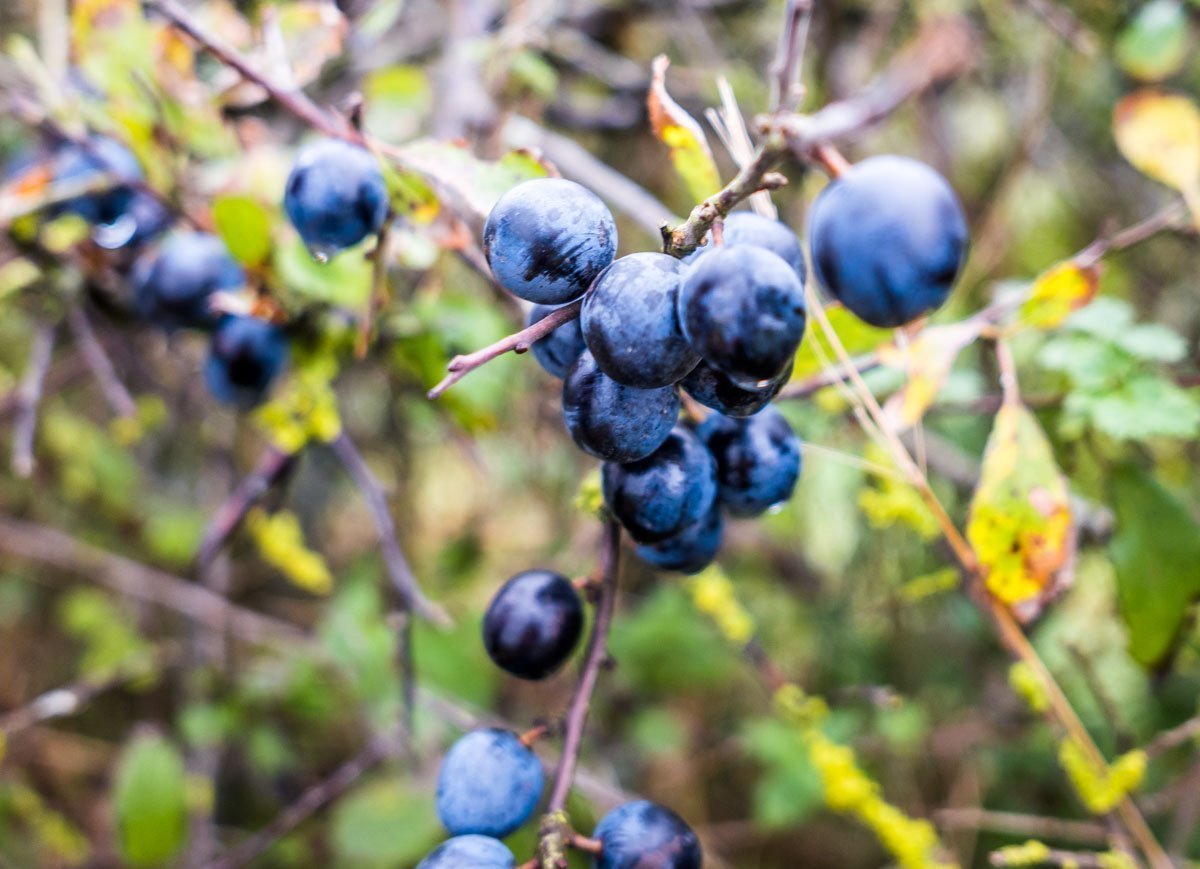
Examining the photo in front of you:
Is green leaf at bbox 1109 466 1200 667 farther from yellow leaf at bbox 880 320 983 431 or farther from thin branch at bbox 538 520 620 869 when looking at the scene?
thin branch at bbox 538 520 620 869

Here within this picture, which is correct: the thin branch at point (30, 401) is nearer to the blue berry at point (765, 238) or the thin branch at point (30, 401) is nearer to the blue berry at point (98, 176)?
the blue berry at point (98, 176)

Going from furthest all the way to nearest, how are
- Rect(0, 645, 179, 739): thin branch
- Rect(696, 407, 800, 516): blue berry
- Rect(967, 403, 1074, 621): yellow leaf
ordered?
Rect(0, 645, 179, 739): thin branch < Rect(967, 403, 1074, 621): yellow leaf < Rect(696, 407, 800, 516): blue berry

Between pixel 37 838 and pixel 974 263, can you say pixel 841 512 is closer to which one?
pixel 974 263

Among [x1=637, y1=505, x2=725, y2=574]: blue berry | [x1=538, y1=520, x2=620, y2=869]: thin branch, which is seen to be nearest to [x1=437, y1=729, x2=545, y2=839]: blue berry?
[x1=538, y1=520, x2=620, y2=869]: thin branch

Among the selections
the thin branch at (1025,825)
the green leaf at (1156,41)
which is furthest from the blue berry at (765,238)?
the green leaf at (1156,41)

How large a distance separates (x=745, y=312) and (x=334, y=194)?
1.49ft

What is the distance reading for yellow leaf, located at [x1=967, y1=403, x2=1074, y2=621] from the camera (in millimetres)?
819

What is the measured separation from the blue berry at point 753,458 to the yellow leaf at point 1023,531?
0.75ft

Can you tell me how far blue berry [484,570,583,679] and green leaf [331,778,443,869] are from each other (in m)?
0.90

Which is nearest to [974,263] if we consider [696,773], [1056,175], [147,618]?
[1056,175]

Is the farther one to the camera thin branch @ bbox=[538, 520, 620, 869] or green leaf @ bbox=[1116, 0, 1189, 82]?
green leaf @ bbox=[1116, 0, 1189, 82]

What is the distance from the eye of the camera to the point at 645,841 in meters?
0.64

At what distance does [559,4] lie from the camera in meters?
1.57

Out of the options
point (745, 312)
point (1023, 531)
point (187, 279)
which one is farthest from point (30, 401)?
point (1023, 531)
